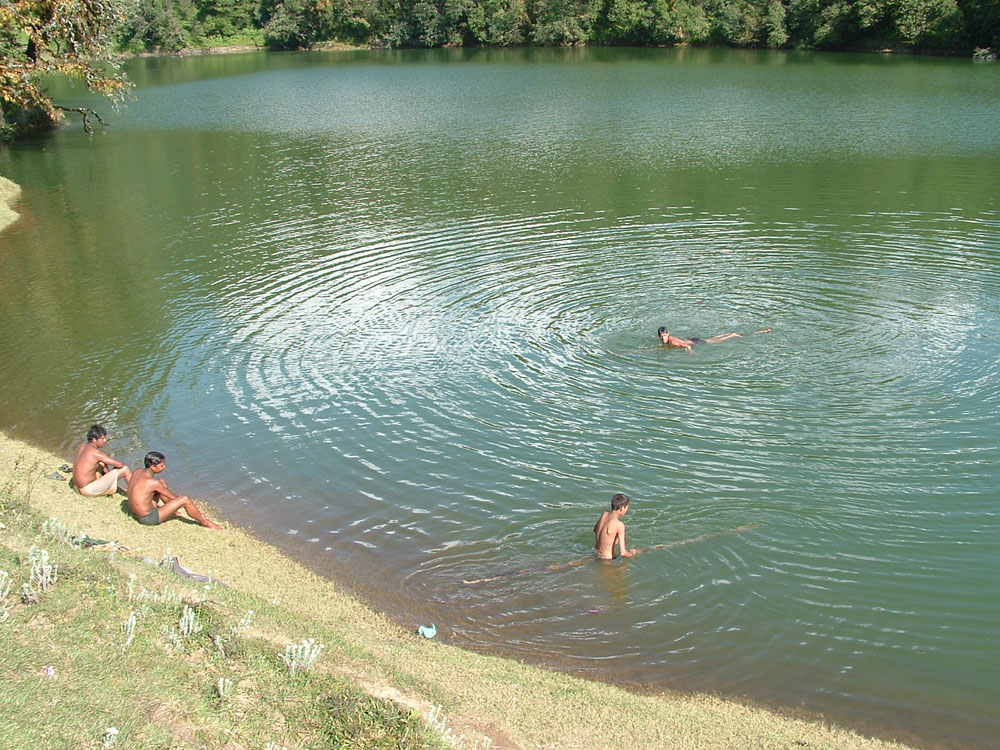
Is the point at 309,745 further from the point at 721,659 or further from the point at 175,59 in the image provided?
Answer: the point at 175,59

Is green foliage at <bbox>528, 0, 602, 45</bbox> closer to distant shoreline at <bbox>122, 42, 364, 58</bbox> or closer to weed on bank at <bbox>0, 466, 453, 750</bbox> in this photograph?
distant shoreline at <bbox>122, 42, 364, 58</bbox>

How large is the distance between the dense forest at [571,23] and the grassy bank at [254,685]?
8339cm

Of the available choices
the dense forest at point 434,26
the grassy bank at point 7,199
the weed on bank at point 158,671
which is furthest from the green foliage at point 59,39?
the weed on bank at point 158,671

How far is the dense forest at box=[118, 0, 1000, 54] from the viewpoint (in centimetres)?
7969

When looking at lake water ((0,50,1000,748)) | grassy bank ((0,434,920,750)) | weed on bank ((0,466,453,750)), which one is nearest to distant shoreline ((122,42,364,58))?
lake water ((0,50,1000,748))

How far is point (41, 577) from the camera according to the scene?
8906 millimetres

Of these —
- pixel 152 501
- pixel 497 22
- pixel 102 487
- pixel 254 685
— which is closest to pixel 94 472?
pixel 102 487

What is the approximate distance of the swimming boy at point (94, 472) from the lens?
1339cm

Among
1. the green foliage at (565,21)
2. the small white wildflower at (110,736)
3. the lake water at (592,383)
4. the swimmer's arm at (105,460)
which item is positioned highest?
the green foliage at (565,21)

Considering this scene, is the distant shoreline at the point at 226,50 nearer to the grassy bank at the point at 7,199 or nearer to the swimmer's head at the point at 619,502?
the grassy bank at the point at 7,199

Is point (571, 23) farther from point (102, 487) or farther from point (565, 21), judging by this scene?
point (102, 487)

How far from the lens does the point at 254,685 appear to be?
8125 millimetres

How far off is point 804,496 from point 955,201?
22.7m

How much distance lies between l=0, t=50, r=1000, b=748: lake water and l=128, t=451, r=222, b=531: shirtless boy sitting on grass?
0.93 meters
